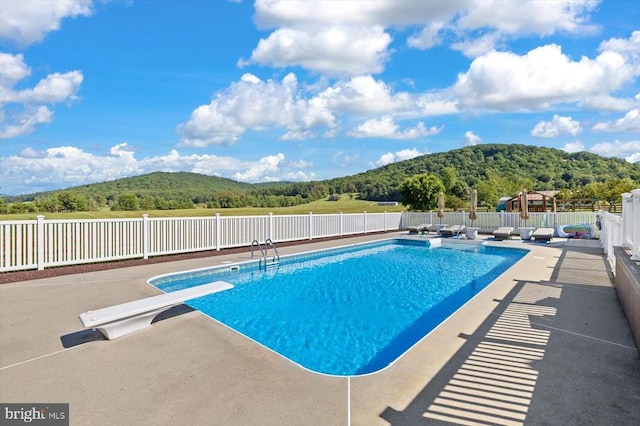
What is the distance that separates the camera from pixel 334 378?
2914 mm

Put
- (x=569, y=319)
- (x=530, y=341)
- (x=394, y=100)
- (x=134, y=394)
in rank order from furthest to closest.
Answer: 1. (x=394, y=100)
2. (x=569, y=319)
3. (x=530, y=341)
4. (x=134, y=394)

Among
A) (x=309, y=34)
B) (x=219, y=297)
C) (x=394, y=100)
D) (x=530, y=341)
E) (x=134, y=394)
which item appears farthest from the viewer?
(x=394, y=100)

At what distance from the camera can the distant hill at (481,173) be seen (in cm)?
4803

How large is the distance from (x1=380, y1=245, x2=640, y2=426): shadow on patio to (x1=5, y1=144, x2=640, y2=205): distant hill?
41.6 metres

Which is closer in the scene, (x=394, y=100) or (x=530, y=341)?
(x=530, y=341)

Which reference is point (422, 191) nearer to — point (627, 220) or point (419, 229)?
point (419, 229)

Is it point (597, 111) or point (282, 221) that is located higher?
point (597, 111)

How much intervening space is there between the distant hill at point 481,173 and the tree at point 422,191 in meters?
19.9

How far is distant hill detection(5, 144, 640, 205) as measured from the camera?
48.0m

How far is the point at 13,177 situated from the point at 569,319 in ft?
138

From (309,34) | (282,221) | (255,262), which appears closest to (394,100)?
(309,34)

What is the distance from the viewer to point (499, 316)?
176 inches

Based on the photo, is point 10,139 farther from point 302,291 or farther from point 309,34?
point 302,291

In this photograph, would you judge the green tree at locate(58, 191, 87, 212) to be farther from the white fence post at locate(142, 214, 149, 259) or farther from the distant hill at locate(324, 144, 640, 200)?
the distant hill at locate(324, 144, 640, 200)
